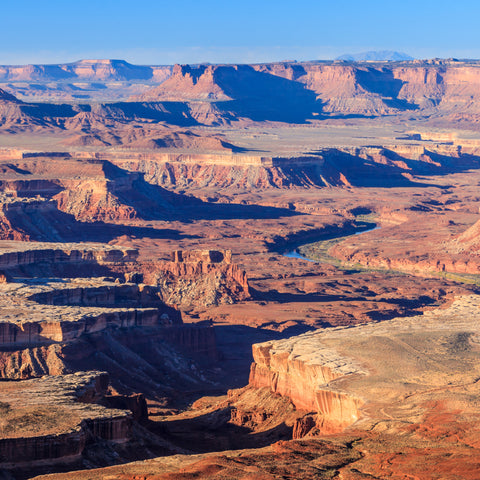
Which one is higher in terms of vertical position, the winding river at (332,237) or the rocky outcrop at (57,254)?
the rocky outcrop at (57,254)

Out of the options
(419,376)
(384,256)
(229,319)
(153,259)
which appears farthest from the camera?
(384,256)

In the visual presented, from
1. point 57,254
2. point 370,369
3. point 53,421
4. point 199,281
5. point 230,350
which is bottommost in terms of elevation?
point 230,350

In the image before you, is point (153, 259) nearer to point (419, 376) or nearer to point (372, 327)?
point (372, 327)

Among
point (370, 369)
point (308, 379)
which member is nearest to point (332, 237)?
point (308, 379)

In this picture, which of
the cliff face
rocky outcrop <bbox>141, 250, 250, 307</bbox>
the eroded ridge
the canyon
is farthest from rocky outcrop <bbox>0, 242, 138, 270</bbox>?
the cliff face

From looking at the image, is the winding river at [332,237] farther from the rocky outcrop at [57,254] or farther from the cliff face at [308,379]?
the cliff face at [308,379]

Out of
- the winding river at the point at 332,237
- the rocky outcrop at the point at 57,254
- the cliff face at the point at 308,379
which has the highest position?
the rocky outcrop at the point at 57,254

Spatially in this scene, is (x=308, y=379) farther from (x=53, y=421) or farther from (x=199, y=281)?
(x=199, y=281)

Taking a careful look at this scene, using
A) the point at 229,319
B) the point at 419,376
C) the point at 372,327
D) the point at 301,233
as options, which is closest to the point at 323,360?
the point at 419,376

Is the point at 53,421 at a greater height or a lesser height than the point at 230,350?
greater

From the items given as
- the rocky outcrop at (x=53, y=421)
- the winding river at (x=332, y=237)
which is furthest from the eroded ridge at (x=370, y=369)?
the winding river at (x=332, y=237)

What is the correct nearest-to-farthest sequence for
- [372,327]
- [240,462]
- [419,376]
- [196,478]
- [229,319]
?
[196,478] < [240,462] < [419,376] < [372,327] < [229,319]
